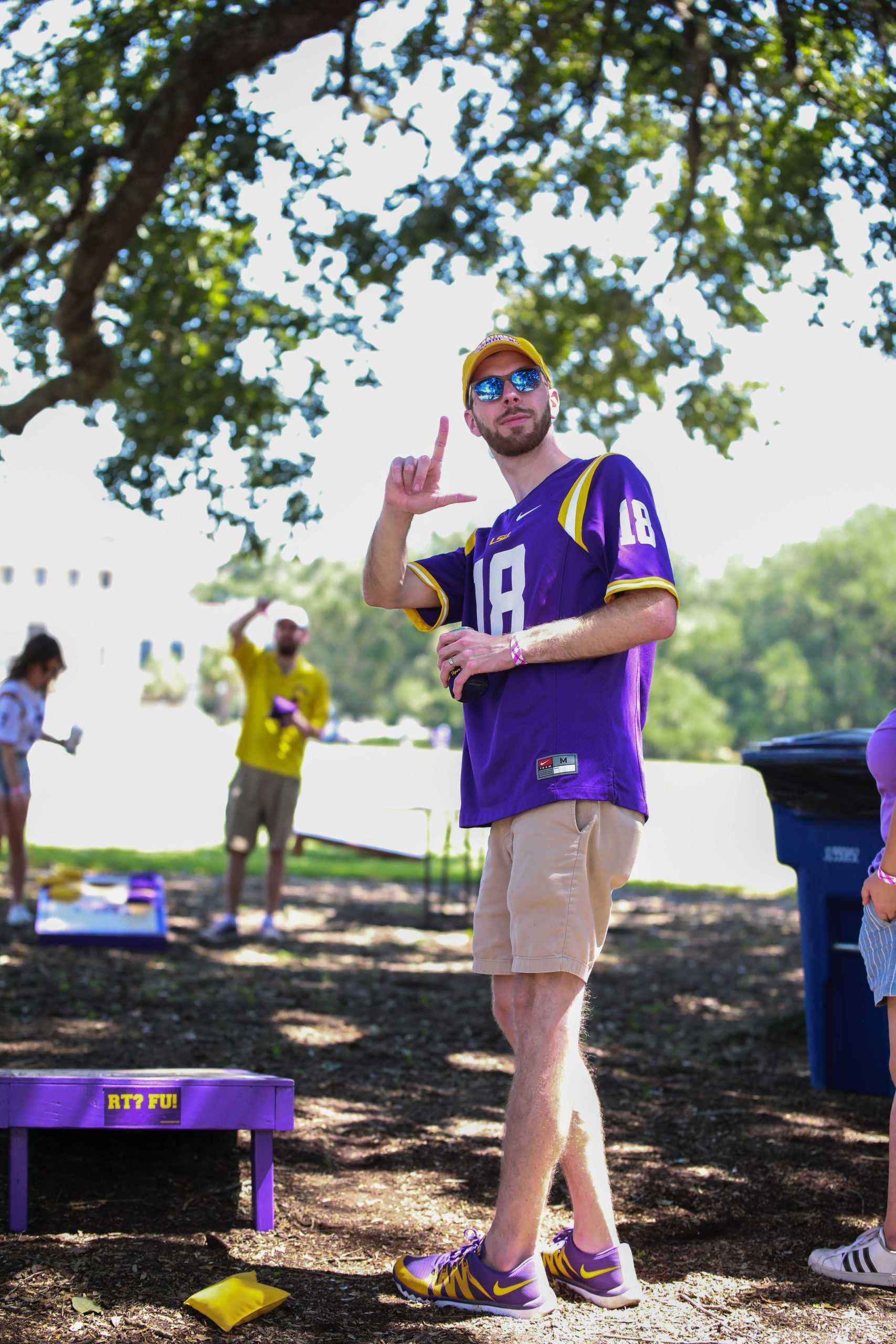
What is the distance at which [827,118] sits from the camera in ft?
27.1

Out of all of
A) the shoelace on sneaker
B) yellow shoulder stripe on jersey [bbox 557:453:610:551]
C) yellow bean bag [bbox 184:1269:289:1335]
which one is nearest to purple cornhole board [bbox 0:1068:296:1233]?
→ yellow bean bag [bbox 184:1269:289:1335]

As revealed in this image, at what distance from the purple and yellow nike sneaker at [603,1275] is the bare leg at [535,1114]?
207 mm

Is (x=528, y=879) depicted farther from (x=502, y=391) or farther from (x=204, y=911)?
(x=204, y=911)

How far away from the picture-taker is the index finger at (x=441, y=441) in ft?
11.7

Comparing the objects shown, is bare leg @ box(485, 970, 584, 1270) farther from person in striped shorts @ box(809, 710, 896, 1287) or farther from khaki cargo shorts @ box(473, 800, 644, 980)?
person in striped shorts @ box(809, 710, 896, 1287)

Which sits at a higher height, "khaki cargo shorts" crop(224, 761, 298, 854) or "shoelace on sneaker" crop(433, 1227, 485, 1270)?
"khaki cargo shorts" crop(224, 761, 298, 854)

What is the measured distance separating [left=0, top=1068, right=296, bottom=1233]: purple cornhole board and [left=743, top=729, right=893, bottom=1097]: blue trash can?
2.54m

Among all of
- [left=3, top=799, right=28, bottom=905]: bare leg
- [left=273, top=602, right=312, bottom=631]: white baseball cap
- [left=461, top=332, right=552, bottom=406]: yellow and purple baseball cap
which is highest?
[left=273, top=602, right=312, bottom=631]: white baseball cap

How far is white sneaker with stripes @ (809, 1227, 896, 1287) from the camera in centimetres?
336

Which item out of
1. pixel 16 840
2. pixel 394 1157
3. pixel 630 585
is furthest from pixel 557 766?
pixel 16 840

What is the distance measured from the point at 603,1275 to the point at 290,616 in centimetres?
660

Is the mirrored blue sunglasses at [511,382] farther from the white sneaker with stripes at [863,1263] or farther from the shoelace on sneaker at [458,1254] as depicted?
the white sneaker with stripes at [863,1263]

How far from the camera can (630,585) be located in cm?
317

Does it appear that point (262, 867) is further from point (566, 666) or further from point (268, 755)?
point (566, 666)
